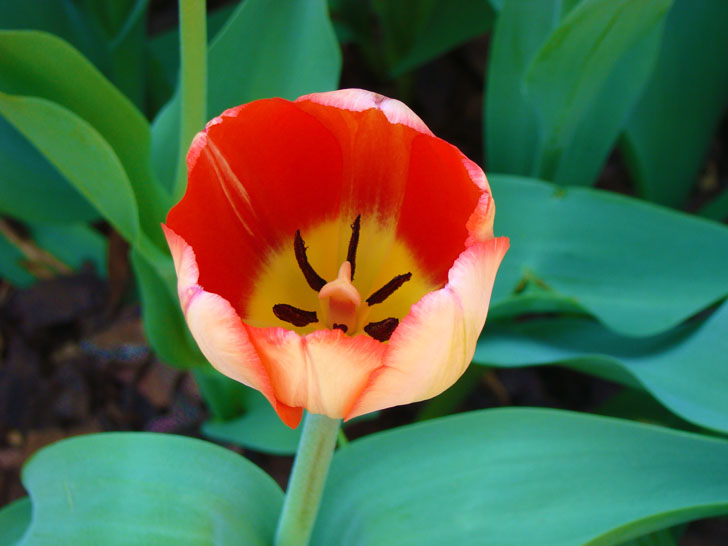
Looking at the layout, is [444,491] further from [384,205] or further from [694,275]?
[694,275]

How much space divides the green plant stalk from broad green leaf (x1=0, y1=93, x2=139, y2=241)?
0.20ft

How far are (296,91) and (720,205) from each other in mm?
773

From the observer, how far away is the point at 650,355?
2.86 feet

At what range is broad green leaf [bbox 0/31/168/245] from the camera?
69cm

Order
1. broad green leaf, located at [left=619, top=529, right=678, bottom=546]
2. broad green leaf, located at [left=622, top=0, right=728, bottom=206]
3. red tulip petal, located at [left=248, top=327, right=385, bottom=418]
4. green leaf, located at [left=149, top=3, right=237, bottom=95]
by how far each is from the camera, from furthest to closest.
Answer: green leaf, located at [left=149, top=3, right=237, bottom=95]
broad green leaf, located at [left=622, top=0, right=728, bottom=206]
broad green leaf, located at [left=619, top=529, right=678, bottom=546]
red tulip petal, located at [left=248, top=327, right=385, bottom=418]

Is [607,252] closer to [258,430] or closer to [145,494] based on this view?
[258,430]

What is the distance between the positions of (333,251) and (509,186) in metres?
0.29

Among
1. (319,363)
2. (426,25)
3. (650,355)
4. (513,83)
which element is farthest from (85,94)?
(426,25)

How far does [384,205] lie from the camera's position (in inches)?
25.2

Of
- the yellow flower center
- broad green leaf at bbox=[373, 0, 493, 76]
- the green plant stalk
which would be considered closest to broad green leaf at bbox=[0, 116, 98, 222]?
the green plant stalk


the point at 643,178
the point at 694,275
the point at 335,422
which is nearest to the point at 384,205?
the point at 335,422

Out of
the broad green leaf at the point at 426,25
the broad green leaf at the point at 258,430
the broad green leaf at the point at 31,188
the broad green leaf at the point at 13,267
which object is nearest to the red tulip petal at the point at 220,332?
the broad green leaf at the point at 258,430

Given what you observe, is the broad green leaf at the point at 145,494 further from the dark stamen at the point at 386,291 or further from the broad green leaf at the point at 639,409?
the broad green leaf at the point at 639,409

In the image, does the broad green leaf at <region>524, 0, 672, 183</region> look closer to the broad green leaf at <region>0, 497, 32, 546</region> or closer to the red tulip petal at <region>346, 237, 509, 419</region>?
the red tulip petal at <region>346, 237, 509, 419</region>
